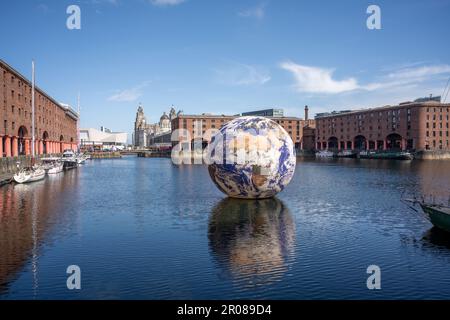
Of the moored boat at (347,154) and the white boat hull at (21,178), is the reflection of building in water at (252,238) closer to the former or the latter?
the white boat hull at (21,178)

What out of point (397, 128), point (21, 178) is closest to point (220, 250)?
point (21, 178)

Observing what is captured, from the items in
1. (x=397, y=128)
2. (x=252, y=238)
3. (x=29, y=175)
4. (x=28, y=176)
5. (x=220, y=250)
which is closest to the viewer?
(x=220, y=250)

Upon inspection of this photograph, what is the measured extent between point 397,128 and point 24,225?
463 ft

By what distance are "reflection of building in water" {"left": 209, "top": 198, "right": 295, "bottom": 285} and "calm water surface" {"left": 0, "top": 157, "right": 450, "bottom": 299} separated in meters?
0.05

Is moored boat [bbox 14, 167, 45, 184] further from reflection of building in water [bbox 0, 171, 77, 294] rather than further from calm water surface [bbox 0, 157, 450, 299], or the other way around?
calm water surface [bbox 0, 157, 450, 299]

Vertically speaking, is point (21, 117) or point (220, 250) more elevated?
point (21, 117)

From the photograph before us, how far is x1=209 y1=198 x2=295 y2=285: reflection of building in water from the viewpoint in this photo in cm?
1450

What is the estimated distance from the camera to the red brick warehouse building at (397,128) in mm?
135375

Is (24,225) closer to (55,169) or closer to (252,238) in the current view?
(252,238)

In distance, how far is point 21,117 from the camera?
68062 mm

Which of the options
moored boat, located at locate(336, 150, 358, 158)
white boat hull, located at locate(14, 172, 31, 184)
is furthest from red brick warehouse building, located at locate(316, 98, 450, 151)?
white boat hull, located at locate(14, 172, 31, 184)

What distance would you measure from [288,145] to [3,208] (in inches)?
804

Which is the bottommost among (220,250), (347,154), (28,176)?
(220,250)

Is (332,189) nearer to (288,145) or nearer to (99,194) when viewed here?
(288,145)
